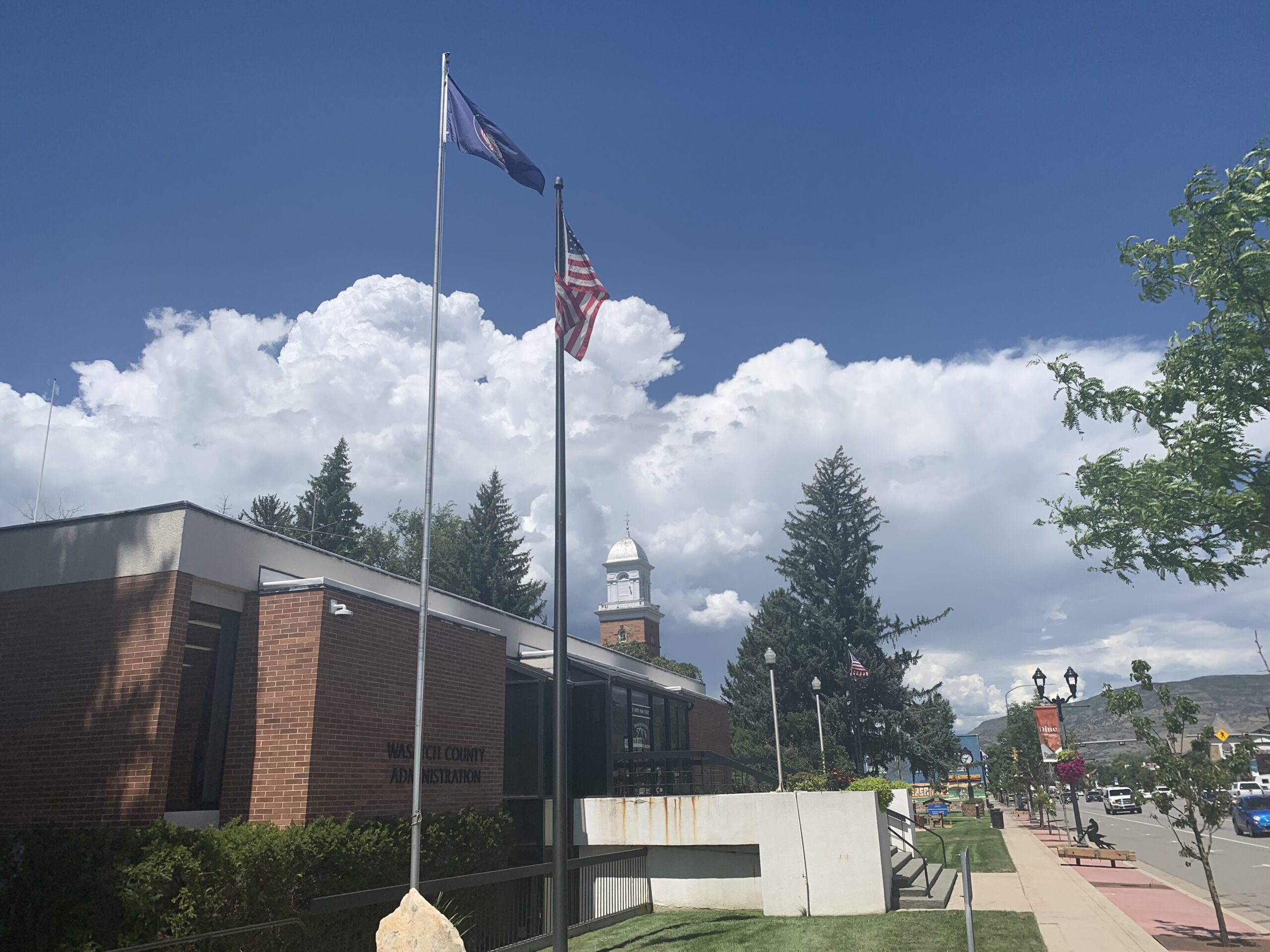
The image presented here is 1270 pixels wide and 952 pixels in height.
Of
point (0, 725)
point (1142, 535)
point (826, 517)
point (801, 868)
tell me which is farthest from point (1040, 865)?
point (826, 517)

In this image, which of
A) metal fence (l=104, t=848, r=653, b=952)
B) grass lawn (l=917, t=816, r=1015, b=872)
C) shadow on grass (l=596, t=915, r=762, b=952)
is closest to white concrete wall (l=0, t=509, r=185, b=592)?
metal fence (l=104, t=848, r=653, b=952)

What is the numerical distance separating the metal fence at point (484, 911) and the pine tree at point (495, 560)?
39.6 meters

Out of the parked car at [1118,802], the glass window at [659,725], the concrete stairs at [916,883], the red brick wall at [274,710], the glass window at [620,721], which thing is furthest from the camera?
the parked car at [1118,802]

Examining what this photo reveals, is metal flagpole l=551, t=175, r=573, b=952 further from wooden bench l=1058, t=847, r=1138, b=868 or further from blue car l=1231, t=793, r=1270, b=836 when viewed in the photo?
blue car l=1231, t=793, r=1270, b=836

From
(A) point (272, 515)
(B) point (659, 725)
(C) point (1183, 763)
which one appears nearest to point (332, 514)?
(A) point (272, 515)

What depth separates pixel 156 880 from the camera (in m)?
10.5

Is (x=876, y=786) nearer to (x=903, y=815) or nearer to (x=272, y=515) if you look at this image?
(x=903, y=815)

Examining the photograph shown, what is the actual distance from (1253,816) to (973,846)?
17.3m

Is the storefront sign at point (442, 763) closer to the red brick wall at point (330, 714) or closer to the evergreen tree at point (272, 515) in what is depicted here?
the red brick wall at point (330, 714)

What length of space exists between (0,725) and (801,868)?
1315 cm

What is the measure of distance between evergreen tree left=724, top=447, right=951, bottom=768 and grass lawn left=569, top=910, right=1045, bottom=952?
107ft

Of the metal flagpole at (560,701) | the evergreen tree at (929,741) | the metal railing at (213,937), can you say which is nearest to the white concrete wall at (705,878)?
the metal flagpole at (560,701)

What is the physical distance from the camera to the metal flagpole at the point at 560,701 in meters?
9.90

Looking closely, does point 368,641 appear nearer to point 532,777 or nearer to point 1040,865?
point 532,777
